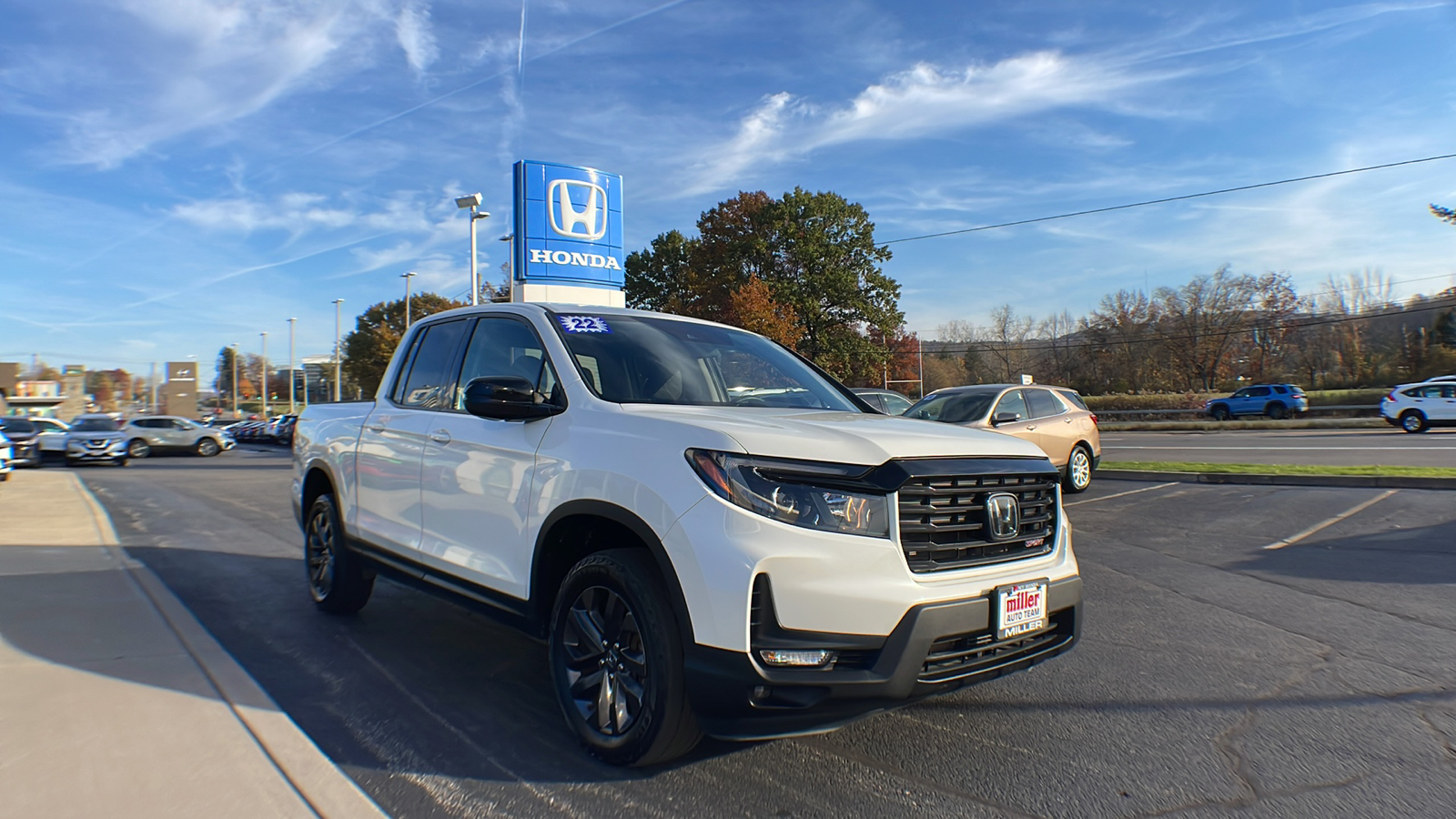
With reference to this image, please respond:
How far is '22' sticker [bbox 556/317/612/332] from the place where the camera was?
4.16 m

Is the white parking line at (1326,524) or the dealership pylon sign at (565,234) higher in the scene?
the dealership pylon sign at (565,234)

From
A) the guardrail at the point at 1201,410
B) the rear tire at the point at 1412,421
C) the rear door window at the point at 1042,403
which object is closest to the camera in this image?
the rear door window at the point at 1042,403

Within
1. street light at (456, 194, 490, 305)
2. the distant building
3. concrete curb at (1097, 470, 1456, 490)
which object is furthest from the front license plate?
the distant building

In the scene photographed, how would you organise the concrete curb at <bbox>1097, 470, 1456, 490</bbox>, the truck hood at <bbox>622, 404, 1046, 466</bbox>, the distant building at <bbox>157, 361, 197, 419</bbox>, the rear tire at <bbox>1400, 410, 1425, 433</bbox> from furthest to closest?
the distant building at <bbox>157, 361, 197, 419</bbox>, the rear tire at <bbox>1400, 410, 1425, 433</bbox>, the concrete curb at <bbox>1097, 470, 1456, 490</bbox>, the truck hood at <bbox>622, 404, 1046, 466</bbox>

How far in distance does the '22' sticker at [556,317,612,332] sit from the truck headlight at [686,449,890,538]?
1.43 metres

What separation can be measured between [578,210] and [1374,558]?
57.7ft

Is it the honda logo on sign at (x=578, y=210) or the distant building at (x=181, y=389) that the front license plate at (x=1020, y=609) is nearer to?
the honda logo on sign at (x=578, y=210)

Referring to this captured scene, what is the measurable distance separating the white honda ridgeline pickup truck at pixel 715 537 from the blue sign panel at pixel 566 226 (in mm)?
16240

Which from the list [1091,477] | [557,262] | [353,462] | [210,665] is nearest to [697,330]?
[353,462]

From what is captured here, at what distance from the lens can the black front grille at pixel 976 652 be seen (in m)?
2.95

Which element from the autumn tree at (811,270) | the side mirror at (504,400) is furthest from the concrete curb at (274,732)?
the autumn tree at (811,270)

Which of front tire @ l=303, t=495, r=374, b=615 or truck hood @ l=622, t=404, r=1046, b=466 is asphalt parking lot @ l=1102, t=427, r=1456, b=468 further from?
front tire @ l=303, t=495, r=374, b=615

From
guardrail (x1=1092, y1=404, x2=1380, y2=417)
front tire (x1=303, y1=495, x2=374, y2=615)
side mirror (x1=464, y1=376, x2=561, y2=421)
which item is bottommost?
guardrail (x1=1092, y1=404, x2=1380, y2=417)

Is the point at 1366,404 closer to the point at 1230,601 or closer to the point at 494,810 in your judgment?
the point at 1230,601
